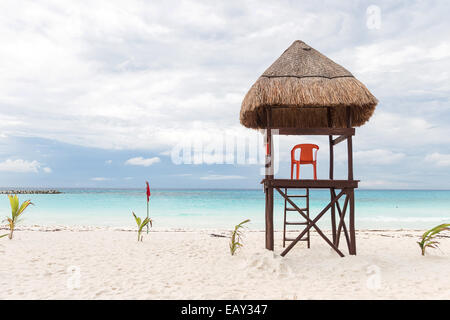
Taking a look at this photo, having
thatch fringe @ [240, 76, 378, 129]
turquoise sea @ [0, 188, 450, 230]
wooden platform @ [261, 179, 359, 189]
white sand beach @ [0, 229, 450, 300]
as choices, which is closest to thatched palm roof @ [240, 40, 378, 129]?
thatch fringe @ [240, 76, 378, 129]

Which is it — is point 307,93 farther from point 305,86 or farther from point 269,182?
point 269,182

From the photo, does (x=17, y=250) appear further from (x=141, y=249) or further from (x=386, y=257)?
(x=386, y=257)

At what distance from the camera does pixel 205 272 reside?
17.2ft

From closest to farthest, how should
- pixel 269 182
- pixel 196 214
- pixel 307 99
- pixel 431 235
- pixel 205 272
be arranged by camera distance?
pixel 205 272
pixel 307 99
pixel 269 182
pixel 431 235
pixel 196 214

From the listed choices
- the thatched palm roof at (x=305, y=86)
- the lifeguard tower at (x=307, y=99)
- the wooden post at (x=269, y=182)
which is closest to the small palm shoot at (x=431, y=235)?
the lifeguard tower at (x=307, y=99)

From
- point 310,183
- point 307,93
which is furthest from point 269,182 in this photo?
point 307,93

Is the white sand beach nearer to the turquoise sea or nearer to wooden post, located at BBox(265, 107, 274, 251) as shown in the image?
wooden post, located at BBox(265, 107, 274, 251)

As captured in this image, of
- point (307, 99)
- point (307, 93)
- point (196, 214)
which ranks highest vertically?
point (307, 93)

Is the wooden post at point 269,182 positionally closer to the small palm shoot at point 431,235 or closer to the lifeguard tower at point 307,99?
the lifeguard tower at point 307,99

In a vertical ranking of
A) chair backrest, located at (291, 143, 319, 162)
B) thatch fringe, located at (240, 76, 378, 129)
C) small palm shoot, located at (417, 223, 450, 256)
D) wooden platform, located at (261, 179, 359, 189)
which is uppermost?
thatch fringe, located at (240, 76, 378, 129)

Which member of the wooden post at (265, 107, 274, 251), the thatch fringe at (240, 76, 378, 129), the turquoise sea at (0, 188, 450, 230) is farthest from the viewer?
the turquoise sea at (0, 188, 450, 230)

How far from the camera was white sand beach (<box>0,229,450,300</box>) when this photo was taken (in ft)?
13.9
